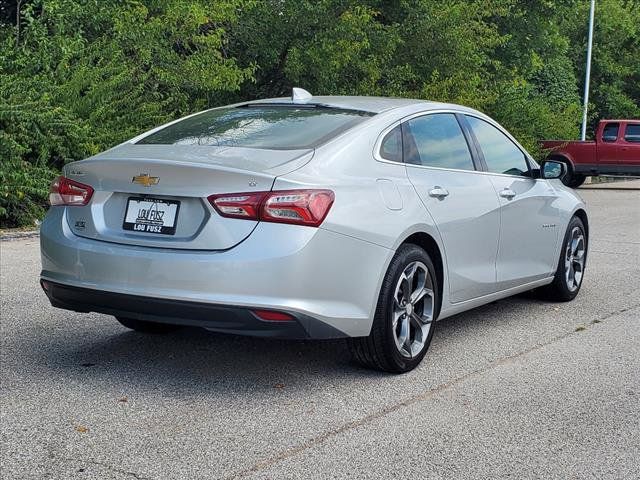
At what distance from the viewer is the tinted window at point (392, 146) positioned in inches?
213

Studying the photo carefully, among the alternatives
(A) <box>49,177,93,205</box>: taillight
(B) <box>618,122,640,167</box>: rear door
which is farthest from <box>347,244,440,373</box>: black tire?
(B) <box>618,122,640,167</box>: rear door

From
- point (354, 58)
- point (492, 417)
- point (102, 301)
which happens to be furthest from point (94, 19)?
point (492, 417)

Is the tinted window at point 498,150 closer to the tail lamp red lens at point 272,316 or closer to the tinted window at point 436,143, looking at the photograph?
the tinted window at point 436,143

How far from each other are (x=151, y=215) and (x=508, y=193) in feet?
8.96

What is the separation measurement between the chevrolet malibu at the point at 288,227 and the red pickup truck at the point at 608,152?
2061cm

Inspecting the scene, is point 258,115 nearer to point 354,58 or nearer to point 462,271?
point 462,271

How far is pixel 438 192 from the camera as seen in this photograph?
5602mm

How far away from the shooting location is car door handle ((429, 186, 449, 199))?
5.55m

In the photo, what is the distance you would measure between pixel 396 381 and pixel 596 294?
3.49 m

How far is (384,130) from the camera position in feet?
18.0

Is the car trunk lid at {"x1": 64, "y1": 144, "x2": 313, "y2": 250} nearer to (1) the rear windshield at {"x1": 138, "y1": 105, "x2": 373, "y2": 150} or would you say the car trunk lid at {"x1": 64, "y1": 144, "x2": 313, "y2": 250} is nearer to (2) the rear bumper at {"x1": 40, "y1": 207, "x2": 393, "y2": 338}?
(2) the rear bumper at {"x1": 40, "y1": 207, "x2": 393, "y2": 338}

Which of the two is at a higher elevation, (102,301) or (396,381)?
(102,301)

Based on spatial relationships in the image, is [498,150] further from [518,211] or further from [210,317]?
[210,317]

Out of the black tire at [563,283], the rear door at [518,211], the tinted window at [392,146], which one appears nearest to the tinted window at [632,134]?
the black tire at [563,283]
